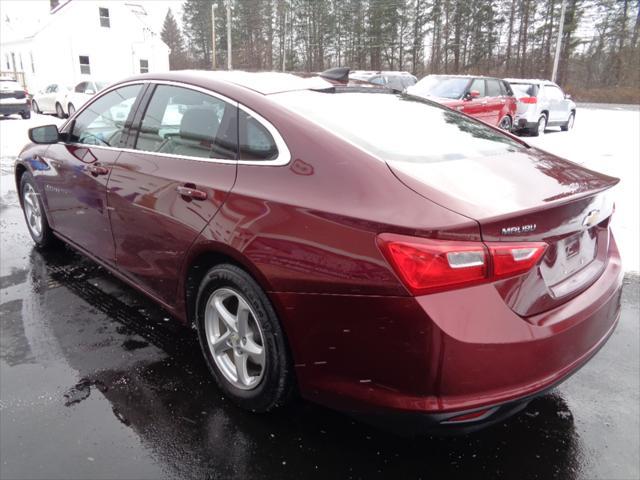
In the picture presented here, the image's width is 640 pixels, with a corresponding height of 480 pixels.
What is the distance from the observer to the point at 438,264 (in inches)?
72.1

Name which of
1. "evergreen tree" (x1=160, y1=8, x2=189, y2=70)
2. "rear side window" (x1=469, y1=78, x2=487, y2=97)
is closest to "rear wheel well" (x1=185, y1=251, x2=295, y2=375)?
"rear side window" (x1=469, y1=78, x2=487, y2=97)

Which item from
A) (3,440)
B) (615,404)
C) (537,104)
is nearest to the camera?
(3,440)

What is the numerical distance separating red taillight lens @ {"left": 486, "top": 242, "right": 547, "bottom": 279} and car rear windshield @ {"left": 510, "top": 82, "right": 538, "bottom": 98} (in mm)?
15210

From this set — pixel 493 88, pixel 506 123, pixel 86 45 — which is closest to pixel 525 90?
pixel 506 123

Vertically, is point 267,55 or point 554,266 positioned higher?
point 267,55

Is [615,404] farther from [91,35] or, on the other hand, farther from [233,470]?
[91,35]

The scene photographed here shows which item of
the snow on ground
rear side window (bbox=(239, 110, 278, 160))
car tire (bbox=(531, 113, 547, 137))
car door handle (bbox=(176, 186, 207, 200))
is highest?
rear side window (bbox=(239, 110, 278, 160))

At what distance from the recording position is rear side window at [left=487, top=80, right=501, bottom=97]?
13531 millimetres

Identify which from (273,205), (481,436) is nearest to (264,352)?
(273,205)

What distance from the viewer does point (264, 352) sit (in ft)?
7.82

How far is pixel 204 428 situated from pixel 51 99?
74.6ft

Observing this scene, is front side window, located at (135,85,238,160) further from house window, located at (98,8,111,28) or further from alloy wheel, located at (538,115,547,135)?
house window, located at (98,8,111,28)

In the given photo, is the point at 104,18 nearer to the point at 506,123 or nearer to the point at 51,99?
the point at 51,99

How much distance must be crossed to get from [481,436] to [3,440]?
2.22 metres
